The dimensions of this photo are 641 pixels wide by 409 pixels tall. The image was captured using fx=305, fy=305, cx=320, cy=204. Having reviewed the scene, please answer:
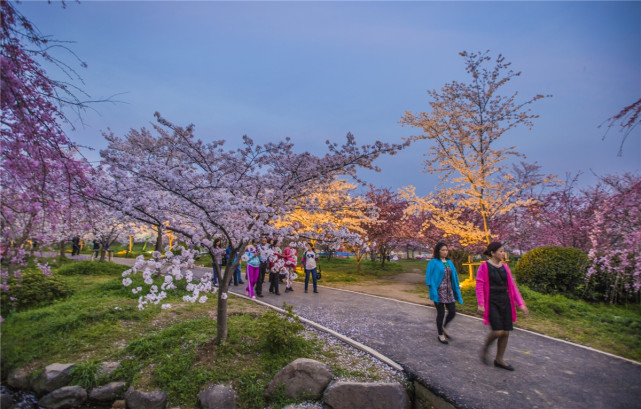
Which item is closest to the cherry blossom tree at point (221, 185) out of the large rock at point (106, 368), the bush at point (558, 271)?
the large rock at point (106, 368)

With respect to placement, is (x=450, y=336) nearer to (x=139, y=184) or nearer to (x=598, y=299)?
(x=139, y=184)

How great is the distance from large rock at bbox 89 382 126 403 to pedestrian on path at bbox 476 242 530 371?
19.7 feet

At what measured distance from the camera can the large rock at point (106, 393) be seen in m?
4.84

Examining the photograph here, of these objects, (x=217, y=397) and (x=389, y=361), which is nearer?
(x=217, y=397)

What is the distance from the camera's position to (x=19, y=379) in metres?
5.31

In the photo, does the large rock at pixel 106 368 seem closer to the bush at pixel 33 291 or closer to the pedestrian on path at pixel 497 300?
the bush at pixel 33 291

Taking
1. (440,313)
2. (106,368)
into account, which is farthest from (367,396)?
(106,368)

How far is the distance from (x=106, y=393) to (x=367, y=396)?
413cm

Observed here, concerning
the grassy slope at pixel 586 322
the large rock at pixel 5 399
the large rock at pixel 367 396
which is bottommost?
the large rock at pixel 5 399

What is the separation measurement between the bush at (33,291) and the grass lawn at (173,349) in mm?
851

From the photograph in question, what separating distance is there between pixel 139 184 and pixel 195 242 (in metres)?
1.34

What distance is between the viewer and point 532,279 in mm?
11297

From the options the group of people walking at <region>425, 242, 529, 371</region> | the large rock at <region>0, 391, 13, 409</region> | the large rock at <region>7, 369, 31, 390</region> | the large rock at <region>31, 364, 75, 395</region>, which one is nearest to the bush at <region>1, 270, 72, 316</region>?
the large rock at <region>7, 369, 31, 390</region>

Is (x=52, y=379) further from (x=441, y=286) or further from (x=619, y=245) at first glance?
(x=619, y=245)
